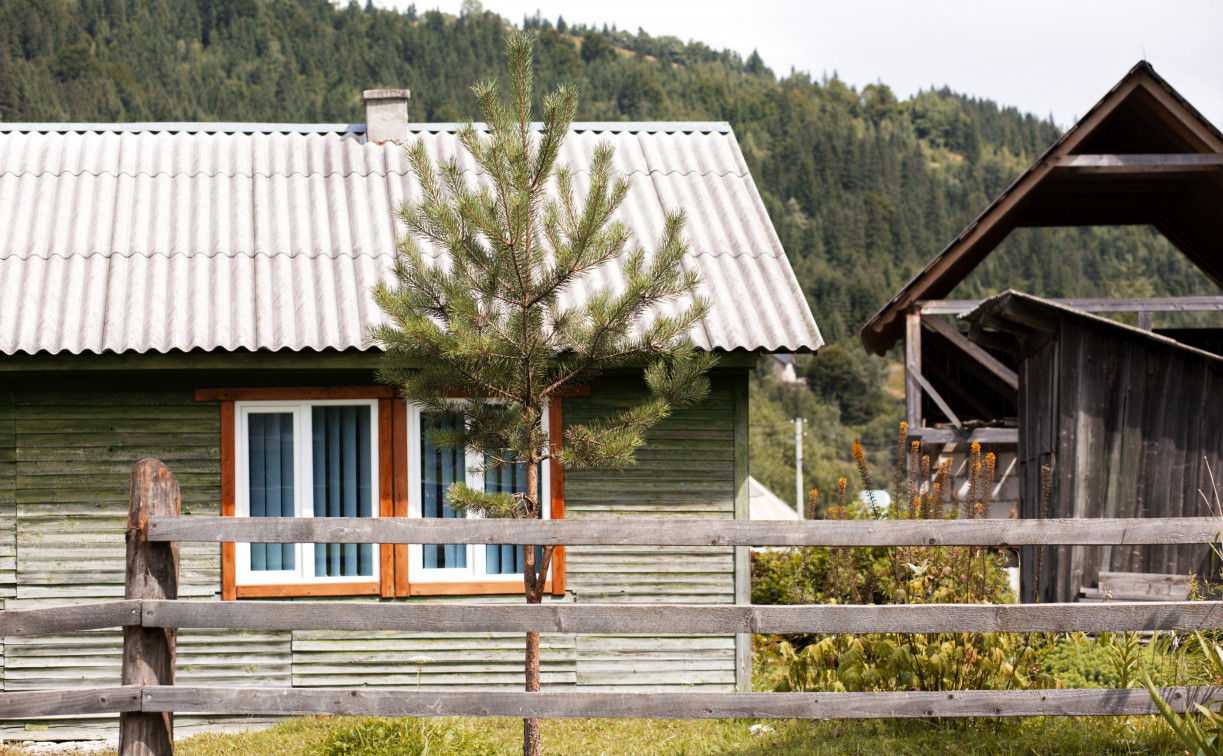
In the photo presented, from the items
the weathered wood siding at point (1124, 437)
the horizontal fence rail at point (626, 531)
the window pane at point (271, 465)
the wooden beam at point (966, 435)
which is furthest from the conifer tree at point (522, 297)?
the wooden beam at point (966, 435)

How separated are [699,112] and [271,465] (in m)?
126

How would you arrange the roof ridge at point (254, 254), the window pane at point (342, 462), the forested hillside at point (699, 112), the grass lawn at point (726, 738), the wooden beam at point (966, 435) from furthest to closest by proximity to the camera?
the forested hillside at point (699, 112)
the wooden beam at point (966, 435)
the roof ridge at point (254, 254)
the window pane at point (342, 462)
the grass lawn at point (726, 738)

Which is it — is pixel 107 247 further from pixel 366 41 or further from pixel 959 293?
pixel 366 41

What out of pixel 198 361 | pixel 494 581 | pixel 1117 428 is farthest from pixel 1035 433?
pixel 198 361

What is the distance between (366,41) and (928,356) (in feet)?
370

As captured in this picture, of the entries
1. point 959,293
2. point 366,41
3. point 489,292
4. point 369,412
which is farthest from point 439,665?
point 366,41

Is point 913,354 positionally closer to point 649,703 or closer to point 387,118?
point 387,118

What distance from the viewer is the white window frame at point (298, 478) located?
791 centimetres

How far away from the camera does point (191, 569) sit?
311 inches

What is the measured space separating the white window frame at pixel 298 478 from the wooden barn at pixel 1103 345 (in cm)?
490

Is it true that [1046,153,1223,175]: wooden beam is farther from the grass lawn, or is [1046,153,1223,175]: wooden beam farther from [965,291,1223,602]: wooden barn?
the grass lawn

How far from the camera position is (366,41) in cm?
12081

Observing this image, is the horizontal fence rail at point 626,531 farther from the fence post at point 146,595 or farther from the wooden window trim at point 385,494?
the wooden window trim at point 385,494

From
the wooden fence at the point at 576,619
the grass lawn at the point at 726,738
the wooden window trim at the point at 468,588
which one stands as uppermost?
the wooden fence at the point at 576,619
